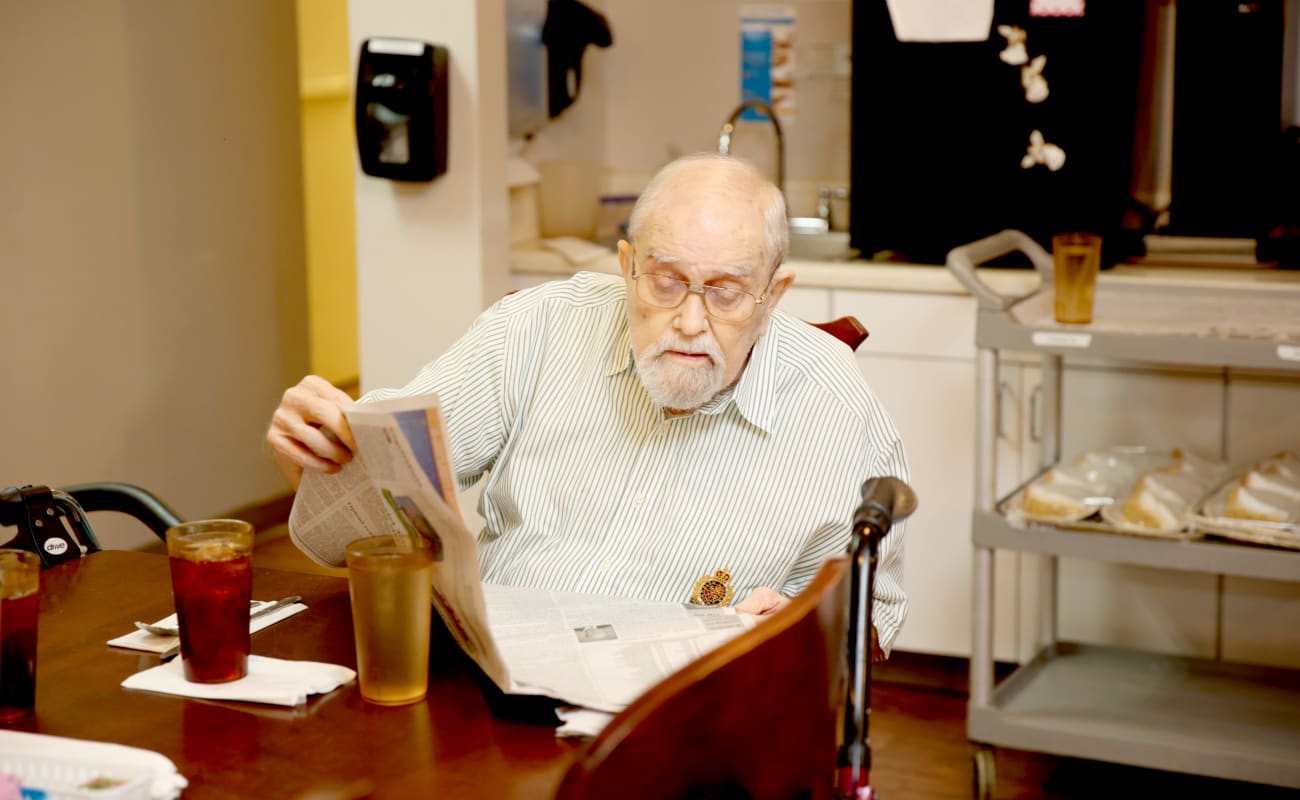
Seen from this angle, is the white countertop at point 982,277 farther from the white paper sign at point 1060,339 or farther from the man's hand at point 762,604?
the man's hand at point 762,604

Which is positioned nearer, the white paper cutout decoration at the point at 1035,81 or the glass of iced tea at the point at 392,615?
the glass of iced tea at the point at 392,615

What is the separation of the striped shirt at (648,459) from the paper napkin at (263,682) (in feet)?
1.36

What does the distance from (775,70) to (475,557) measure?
2.86 m

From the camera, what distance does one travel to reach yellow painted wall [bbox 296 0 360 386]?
5039 mm

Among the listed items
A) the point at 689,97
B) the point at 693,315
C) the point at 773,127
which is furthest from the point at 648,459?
the point at 689,97

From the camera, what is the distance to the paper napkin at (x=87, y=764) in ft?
3.48

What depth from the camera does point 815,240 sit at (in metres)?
3.71

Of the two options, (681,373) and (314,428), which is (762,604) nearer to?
(681,373)

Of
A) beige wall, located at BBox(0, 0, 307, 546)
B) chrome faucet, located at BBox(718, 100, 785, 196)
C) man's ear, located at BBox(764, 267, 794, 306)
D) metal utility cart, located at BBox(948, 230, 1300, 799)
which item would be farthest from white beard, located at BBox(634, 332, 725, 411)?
beige wall, located at BBox(0, 0, 307, 546)

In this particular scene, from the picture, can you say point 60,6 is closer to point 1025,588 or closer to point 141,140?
point 141,140

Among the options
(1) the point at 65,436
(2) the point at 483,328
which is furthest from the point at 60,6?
(2) the point at 483,328

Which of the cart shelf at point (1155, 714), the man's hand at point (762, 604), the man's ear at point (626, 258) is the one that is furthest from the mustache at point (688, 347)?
the cart shelf at point (1155, 714)

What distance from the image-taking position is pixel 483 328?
1.89 meters

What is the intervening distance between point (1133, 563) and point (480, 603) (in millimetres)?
1947
